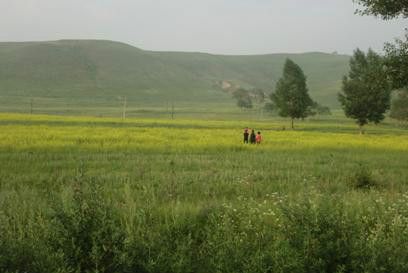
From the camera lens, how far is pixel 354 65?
185ft

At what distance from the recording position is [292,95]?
5847 cm

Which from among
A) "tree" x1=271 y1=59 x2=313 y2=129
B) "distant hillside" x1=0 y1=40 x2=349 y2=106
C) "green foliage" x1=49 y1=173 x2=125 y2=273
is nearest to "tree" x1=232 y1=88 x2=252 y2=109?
"distant hillside" x1=0 y1=40 x2=349 y2=106

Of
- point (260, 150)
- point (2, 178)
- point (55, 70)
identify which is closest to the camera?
point (2, 178)

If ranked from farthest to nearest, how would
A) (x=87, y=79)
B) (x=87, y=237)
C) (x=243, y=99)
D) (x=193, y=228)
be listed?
(x=87, y=79) → (x=243, y=99) → (x=193, y=228) → (x=87, y=237)

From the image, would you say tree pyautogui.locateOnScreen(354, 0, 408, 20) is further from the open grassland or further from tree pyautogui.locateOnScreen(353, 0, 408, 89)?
the open grassland

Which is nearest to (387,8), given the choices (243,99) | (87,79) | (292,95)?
(292,95)

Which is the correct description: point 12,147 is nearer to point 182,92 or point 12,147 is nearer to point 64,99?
point 64,99

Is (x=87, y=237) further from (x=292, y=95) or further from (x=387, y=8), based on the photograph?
(x=292, y=95)

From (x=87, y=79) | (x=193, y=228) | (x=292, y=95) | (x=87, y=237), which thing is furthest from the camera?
(x=87, y=79)

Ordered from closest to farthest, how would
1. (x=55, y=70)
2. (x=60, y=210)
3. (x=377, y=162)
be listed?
1. (x=60, y=210)
2. (x=377, y=162)
3. (x=55, y=70)

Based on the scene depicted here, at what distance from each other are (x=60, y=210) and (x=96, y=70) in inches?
7137

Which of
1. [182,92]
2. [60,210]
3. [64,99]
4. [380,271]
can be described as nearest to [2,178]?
[60,210]

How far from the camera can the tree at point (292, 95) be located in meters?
58.5

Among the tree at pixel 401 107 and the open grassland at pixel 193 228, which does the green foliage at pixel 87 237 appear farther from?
the tree at pixel 401 107
